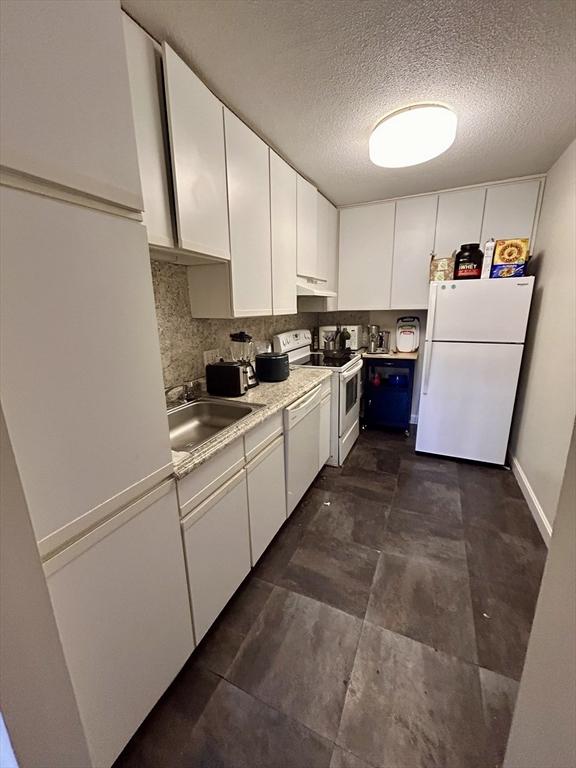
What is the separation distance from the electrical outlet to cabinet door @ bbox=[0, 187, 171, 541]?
1130 millimetres

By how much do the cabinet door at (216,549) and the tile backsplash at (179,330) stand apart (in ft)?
2.56

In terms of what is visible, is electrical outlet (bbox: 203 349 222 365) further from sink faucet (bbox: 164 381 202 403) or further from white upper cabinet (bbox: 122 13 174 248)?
white upper cabinet (bbox: 122 13 174 248)

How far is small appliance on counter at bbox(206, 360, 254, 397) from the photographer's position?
1771 mm

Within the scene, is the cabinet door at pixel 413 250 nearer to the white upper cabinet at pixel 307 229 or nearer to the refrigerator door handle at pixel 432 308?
the refrigerator door handle at pixel 432 308

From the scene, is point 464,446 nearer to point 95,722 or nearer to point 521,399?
point 521,399

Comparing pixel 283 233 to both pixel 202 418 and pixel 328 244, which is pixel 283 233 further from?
pixel 202 418

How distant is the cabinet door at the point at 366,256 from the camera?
10.0 ft

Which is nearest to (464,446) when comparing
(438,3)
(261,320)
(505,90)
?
(261,320)

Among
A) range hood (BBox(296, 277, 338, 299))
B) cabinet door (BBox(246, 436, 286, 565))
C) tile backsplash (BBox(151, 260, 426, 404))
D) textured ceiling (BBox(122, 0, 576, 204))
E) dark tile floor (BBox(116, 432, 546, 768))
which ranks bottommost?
dark tile floor (BBox(116, 432, 546, 768))

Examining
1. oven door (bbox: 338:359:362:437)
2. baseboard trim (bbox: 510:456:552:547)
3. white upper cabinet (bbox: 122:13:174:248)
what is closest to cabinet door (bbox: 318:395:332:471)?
oven door (bbox: 338:359:362:437)

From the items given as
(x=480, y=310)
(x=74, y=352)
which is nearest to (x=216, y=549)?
(x=74, y=352)

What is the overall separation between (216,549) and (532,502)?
219cm

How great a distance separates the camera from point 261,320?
2.65 meters

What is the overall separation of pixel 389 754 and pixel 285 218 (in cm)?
265
